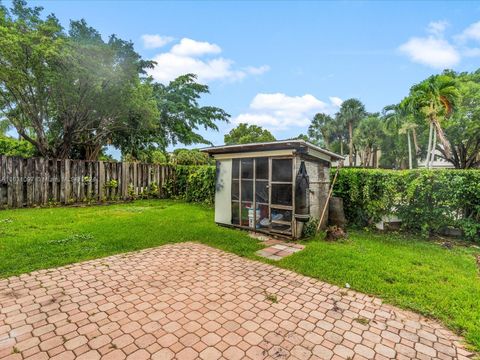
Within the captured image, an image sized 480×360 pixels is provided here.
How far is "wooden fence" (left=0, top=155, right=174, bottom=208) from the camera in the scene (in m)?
8.15

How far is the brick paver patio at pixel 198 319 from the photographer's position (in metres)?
2.14

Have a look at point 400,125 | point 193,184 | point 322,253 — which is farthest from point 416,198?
point 400,125

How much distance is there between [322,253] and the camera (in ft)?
15.5

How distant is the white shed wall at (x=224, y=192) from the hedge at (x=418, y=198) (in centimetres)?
344

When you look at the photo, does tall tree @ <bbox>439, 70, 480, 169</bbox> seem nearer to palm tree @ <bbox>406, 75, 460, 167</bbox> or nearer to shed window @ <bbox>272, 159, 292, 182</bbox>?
palm tree @ <bbox>406, 75, 460, 167</bbox>

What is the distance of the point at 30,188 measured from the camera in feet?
27.9

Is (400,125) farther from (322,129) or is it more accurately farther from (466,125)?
(322,129)

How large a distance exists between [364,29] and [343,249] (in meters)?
7.45

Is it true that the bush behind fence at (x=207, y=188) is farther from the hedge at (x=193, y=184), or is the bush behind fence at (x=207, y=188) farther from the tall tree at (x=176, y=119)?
the tall tree at (x=176, y=119)

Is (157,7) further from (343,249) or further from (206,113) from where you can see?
(206,113)

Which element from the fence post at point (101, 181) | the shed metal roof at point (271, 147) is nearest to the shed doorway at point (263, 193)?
the shed metal roof at point (271, 147)

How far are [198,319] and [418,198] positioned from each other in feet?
20.5

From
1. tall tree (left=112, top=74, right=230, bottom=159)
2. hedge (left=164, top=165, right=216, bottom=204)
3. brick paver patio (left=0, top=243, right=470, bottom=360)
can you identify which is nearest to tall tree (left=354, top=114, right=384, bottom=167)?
tall tree (left=112, top=74, right=230, bottom=159)

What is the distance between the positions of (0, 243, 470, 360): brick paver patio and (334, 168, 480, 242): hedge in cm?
409
